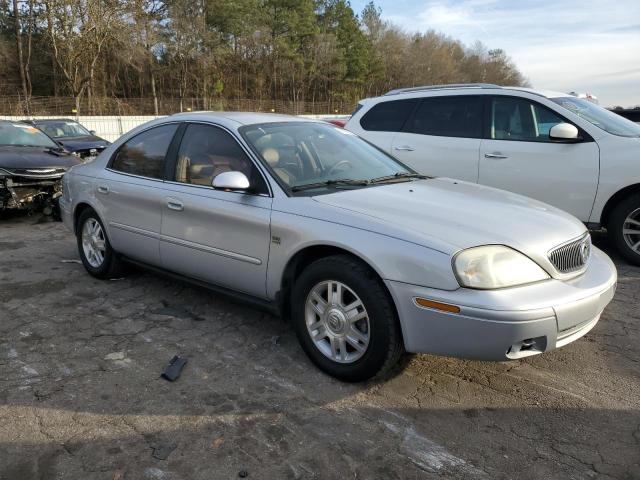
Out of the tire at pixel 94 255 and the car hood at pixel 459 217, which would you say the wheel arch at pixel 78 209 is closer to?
the tire at pixel 94 255

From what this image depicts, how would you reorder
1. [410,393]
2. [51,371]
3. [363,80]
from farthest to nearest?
[363,80] < [51,371] < [410,393]

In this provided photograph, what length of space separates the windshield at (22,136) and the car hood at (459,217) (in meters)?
7.62

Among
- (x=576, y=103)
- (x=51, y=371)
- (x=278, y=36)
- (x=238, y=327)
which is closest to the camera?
(x=51, y=371)

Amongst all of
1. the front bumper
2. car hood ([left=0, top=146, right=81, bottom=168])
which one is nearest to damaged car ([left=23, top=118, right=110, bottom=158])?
car hood ([left=0, top=146, right=81, bottom=168])

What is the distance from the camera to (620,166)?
5203mm

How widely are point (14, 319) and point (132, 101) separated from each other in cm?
3575

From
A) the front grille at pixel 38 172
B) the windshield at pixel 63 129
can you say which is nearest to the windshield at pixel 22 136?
the front grille at pixel 38 172

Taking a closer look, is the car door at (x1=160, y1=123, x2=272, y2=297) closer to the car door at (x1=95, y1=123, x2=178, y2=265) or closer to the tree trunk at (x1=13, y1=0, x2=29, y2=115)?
the car door at (x1=95, y1=123, x2=178, y2=265)

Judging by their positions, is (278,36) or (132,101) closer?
(132,101)

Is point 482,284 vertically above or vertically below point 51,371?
above

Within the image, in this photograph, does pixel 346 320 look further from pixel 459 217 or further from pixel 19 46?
pixel 19 46

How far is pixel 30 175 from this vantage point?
302 inches

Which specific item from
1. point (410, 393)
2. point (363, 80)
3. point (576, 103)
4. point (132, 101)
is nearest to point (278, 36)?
point (363, 80)

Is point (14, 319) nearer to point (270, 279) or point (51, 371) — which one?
point (51, 371)
